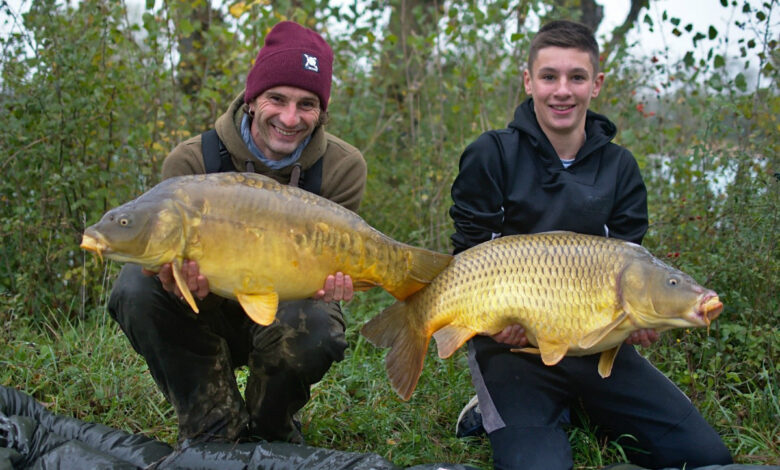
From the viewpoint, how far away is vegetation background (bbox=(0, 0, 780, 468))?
2.46 meters

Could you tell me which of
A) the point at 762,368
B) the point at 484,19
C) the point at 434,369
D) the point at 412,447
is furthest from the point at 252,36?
the point at 762,368

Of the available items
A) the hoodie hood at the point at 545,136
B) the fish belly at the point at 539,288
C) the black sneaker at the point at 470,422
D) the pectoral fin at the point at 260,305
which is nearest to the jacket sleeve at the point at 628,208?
the hoodie hood at the point at 545,136

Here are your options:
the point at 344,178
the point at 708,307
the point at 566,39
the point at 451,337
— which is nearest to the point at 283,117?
the point at 344,178

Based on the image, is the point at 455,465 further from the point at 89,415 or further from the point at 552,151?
the point at 89,415

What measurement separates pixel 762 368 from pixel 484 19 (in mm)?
2033

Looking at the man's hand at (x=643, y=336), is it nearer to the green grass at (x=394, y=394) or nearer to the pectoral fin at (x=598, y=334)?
the pectoral fin at (x=598, y=334)

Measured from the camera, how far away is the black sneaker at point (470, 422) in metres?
2.29

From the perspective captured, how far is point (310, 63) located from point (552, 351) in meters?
1.04

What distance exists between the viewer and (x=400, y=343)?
1979 millimetres

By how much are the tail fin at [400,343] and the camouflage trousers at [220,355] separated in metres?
0.17

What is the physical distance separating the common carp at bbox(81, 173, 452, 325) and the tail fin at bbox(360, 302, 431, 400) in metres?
0.14

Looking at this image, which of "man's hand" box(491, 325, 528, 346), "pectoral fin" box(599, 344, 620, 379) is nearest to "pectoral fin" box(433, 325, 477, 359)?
"man's hand" box(491, 325, 528, 346)

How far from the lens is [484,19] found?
12.0ft

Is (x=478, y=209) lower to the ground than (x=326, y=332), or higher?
higher
